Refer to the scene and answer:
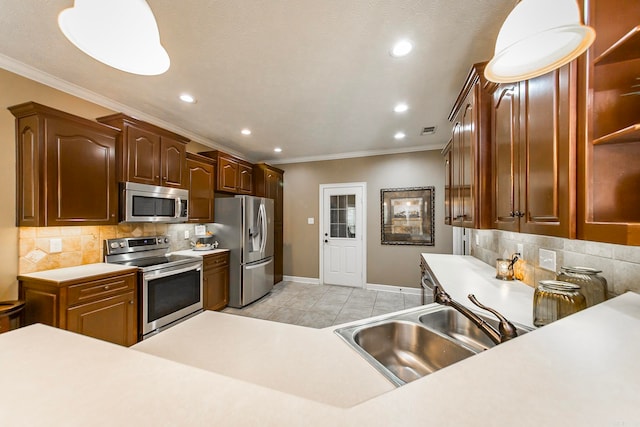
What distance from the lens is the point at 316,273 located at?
4809 millimetres

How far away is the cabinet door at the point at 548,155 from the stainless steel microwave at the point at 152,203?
10.6ft

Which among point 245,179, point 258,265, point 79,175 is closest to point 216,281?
point 258,265

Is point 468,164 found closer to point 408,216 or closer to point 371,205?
point 408,216

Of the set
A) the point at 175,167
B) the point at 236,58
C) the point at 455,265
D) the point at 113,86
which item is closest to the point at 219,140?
the point at 175,167

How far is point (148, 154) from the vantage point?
2.67 meters

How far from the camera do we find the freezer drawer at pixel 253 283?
3.57 m

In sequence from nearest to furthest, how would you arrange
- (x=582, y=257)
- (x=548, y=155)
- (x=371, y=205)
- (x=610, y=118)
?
(x=610, y=118)
(x=548, y=155)
(x=582, y=257)
(x=371, y=205)

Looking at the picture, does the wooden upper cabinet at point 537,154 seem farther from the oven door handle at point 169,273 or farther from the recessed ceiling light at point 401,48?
the oven door handle at point 169,273

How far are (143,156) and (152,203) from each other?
517 mm

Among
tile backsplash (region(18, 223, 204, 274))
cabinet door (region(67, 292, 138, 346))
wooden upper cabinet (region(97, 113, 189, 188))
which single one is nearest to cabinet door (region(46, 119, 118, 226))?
wooden upper cabinet (region(97, 113, 189, 188))

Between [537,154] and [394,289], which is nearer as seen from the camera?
[537,154]

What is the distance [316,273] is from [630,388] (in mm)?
4510

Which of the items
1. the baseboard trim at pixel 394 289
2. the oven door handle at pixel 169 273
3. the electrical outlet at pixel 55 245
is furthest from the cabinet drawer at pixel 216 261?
the baseboard trim at pixel 394 289

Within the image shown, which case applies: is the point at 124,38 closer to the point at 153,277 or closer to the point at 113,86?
the point at 113,86
